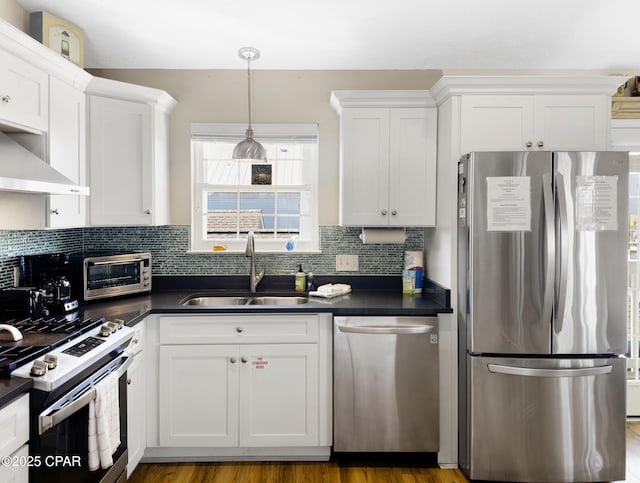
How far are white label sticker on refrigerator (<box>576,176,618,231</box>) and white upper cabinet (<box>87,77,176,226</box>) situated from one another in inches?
97.1

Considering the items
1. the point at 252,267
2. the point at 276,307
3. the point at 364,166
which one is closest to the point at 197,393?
the point at 276,307

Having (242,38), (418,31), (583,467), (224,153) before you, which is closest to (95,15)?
(242,38)

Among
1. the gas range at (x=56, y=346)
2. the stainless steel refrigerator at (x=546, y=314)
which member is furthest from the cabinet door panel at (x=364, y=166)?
the gas range at (x=56, y=346)

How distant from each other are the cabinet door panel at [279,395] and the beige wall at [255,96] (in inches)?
48.1

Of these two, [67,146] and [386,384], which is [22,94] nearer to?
[67,146]

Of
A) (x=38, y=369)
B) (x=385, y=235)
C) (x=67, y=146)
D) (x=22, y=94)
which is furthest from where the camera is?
(x=385, y=235)

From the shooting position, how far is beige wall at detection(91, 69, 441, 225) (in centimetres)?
310

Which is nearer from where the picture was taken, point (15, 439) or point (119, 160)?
point (15, 439)

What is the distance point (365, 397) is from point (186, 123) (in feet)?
7.15

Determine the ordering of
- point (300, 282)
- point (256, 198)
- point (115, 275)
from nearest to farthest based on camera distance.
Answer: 1. point (115, 275)
2. point (300, 282)
3. point (256, 198)

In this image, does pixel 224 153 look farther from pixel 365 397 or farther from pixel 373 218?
pixel 365 397

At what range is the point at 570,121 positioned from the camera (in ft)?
8.28

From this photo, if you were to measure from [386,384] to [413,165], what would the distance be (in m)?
1.34

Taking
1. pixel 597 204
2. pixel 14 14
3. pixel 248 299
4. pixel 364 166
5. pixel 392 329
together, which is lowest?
pixel 392 329
